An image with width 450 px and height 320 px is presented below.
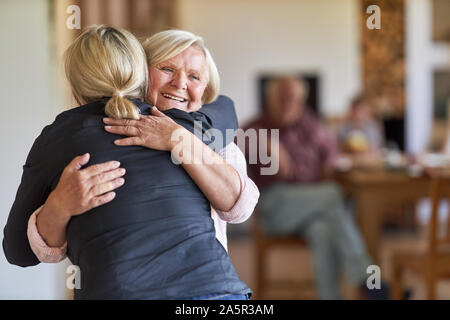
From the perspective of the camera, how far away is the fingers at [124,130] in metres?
0.94

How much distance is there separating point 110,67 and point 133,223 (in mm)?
257

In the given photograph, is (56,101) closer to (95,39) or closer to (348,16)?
(95,39)

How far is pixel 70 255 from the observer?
1008 millimetres

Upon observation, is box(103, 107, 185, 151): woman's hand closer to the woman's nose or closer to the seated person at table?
the woman's nose

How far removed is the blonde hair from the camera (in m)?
0.94

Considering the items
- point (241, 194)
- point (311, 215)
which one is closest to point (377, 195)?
point (311, 215)

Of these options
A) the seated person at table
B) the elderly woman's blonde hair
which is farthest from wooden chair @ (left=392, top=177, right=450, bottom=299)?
the seated person at table

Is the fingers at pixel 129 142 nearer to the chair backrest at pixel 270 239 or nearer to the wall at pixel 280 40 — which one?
the chair backrest at pixel 270 239

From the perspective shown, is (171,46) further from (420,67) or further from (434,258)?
(420,67)

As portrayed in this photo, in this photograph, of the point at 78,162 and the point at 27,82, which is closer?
the point at 78,162

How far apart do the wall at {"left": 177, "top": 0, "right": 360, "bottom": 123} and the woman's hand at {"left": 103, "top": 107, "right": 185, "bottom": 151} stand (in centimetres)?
462

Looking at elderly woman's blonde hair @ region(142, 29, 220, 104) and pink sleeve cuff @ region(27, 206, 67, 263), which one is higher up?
elderly woman's blonde hair @ region(142, 29, 220, 104)

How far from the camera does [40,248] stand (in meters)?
0.99
